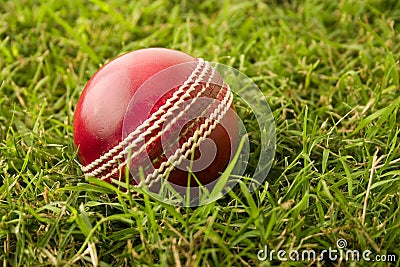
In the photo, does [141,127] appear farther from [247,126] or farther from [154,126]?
[247,126]

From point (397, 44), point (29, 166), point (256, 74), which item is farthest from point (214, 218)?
point (397, 44)

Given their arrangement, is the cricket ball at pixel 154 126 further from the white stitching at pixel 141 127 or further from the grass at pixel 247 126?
the grass at pixel 247 126

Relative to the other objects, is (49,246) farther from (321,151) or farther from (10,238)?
(321,151)

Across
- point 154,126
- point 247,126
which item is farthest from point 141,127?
point 247,126
